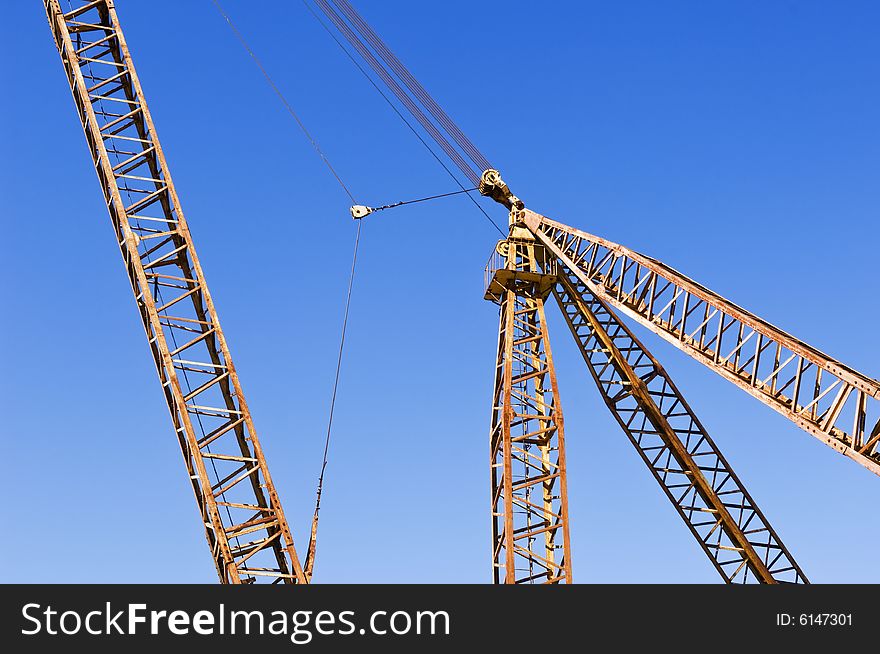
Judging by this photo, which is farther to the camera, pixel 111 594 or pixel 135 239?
pixel 135 239

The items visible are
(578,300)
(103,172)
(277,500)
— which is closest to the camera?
(277,500)

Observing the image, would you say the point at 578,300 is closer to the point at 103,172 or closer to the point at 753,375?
the point at 753,375

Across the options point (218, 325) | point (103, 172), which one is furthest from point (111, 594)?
point (103, 172)

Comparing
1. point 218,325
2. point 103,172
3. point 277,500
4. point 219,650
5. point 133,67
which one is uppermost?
point 133,67

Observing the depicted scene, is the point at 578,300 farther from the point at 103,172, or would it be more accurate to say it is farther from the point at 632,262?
the point at 103,172

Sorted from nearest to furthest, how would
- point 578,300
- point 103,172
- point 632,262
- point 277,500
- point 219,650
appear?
point 219,650, point 277,500, point 103,172, point 632,262, point 578,300

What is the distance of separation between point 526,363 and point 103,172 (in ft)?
45.5

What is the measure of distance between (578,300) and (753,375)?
821 centimetres

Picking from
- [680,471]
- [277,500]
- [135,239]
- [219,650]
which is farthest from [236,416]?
[680,471]

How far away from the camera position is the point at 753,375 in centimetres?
2897

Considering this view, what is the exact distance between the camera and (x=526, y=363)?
34.6m

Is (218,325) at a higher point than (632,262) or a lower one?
lower

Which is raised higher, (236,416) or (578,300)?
(578,300)

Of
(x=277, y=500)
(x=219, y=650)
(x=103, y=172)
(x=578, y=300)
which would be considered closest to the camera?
(x=219, y=650)
